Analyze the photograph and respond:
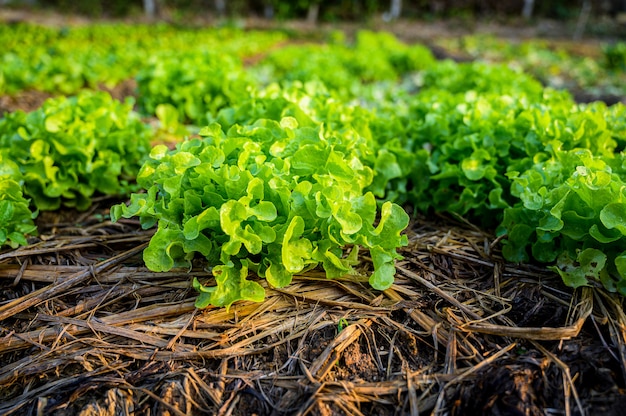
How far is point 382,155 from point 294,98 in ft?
2.77

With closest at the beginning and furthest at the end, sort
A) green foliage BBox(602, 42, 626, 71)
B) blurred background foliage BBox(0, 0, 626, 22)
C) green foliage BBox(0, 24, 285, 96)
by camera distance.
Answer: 1. green foliage BBox(0, 24, 285, 96)
2. green foliage BBox(602, 42, 626, 71)
3. blurred background foliage BBox(0, 0, 626, 22)

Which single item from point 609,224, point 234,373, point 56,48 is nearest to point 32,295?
point 234,373

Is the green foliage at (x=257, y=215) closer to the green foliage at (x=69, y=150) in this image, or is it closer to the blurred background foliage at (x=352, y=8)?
the green foliage at (x=69, y=150)

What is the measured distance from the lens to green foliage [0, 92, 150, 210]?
3113 mm

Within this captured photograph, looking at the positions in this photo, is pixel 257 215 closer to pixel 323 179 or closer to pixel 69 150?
pixel 323 179

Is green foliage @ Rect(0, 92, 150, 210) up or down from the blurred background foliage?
down

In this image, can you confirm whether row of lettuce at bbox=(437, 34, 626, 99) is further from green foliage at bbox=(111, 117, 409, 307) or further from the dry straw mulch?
green foliage at bbox=(111, 117, 409, 307)

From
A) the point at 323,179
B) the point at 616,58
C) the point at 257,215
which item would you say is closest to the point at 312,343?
the point at 257,215

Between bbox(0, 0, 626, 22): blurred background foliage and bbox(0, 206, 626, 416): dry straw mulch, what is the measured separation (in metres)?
26.3

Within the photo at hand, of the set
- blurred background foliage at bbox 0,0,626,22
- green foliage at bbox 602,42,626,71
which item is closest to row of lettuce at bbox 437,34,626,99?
green foliage at bbox 602,42,626,71

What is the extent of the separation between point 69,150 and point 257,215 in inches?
73.9

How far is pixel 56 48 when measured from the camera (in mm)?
9711

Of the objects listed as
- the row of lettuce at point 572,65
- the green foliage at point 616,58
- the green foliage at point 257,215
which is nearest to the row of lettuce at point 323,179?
the green foliage at point 257,215

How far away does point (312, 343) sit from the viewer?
208cm
